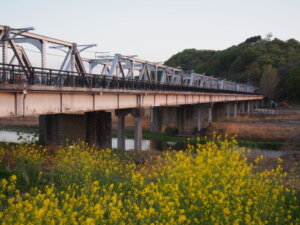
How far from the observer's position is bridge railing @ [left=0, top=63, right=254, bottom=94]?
13406mm

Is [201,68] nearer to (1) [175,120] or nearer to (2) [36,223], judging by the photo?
(1) [175,120]

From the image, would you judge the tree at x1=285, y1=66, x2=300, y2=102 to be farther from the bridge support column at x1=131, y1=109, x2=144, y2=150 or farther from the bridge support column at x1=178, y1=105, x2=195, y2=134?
the bridge support column at x1=131, y1=109, x2=144, y2=150

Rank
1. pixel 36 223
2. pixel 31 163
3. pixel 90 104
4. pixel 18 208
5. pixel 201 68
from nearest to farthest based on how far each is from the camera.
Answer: pixel 36 223 < pixel 18 208 < pixel 31 163 < pixel 90 104 < pixel 201 68

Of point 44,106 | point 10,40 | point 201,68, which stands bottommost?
point 44,106

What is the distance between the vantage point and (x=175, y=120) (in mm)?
49219

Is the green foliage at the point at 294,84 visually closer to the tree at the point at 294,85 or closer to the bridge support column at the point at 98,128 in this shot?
the tree at the point at 294,85

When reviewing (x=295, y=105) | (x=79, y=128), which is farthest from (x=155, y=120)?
(x=295, y=105)

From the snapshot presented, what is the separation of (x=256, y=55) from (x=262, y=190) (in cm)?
15560

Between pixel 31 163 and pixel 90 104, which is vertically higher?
Answer: pixel 90 104

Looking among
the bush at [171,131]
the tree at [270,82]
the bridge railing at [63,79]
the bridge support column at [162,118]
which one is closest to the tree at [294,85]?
the tree at [270,82]

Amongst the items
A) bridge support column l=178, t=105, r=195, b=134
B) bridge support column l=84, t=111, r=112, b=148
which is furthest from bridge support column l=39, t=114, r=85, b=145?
bridge support column l=178, t=105, r=195, b=134

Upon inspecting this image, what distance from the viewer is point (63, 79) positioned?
65.5 feet

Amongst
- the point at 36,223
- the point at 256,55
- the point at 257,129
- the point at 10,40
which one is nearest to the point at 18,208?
the point at 36,223

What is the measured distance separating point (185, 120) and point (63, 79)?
31.3 meters
